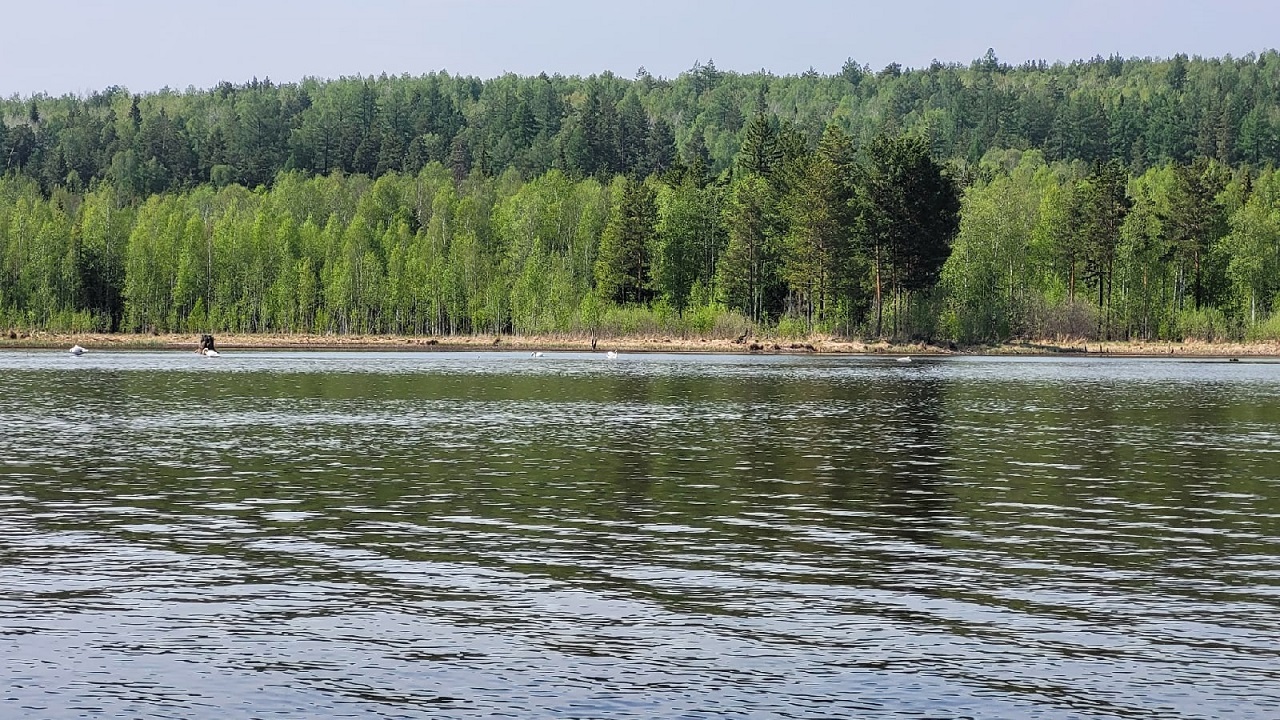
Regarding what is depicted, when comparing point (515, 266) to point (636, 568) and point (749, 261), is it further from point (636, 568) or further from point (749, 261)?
point (636, 568)

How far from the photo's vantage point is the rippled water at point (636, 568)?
1725cm

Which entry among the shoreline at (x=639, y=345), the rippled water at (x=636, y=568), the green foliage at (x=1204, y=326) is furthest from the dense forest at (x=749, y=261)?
the rippled water at (x=636, y=568)

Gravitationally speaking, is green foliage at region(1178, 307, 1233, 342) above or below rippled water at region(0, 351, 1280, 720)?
above

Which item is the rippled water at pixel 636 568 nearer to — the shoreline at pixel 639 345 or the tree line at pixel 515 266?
the shoreline at pixel 639 345

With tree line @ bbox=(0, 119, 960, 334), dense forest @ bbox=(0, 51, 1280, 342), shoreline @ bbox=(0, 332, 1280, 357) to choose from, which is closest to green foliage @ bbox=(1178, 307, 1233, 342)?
dense forest @ bbox=(0, 51, 1280, 342)

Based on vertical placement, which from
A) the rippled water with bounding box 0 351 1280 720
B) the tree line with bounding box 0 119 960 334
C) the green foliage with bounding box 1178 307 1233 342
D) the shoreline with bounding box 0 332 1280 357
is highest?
the tree line with bounding box 0 119 960 334

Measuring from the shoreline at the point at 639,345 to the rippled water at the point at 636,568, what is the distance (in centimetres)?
8805

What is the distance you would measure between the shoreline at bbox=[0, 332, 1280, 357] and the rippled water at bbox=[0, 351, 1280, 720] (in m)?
88.1

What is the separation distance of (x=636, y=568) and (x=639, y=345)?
132912 millimetres

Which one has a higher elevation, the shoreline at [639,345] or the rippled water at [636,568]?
the shoreline at [639,345]

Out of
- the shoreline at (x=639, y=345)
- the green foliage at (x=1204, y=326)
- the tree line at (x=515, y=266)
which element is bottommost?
the shoreline at (x=639, y=345)

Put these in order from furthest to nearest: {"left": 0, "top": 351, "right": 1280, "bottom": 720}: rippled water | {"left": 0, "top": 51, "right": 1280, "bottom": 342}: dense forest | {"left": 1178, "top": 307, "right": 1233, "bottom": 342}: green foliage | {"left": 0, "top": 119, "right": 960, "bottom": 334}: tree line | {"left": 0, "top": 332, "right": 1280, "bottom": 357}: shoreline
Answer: {"left": 1178, "top": 307, "right": 1233, "bottom": 342}: green foliage < {"left": 0, "top": 119, "right": 960, "bottom": 334}: tree line < {"left": 0, "top": 332, "right": 1280, "bottom": 357}: shoreline < {"left": 0, "top": 51, "right": 1280, "bottom": 342}: dense forest < {"left": 0, "top": 351, "right": 1280, "bottom": 720}: rippled water

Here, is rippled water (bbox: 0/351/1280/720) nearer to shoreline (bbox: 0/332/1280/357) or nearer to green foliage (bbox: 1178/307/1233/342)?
shoreline (bbox: 0/332/1280/357)

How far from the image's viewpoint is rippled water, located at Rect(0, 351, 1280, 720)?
1725 cm
